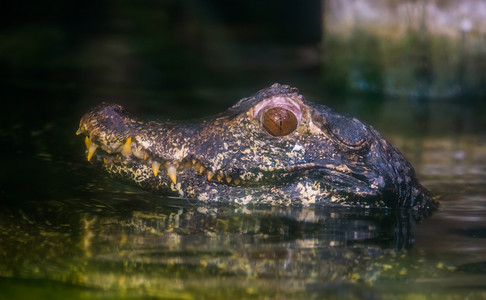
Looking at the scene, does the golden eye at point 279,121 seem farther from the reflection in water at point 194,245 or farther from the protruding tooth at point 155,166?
the protruding tooth at point 155,166

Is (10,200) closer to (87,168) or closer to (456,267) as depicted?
(87,168)

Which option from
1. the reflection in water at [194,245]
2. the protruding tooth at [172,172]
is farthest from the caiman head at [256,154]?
the reflection in water at [194,245]

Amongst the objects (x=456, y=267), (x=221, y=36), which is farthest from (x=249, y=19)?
(x=456, y=267)

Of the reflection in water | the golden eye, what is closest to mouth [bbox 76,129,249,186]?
the reflection in water

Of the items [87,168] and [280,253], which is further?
[87,168]

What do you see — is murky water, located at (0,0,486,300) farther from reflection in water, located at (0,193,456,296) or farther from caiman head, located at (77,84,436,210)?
caiman head, located at (77,84,436,210)

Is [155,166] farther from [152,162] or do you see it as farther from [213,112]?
[213,112]

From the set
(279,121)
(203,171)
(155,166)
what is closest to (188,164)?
(203,171)

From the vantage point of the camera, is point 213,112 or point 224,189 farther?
point 213,112
